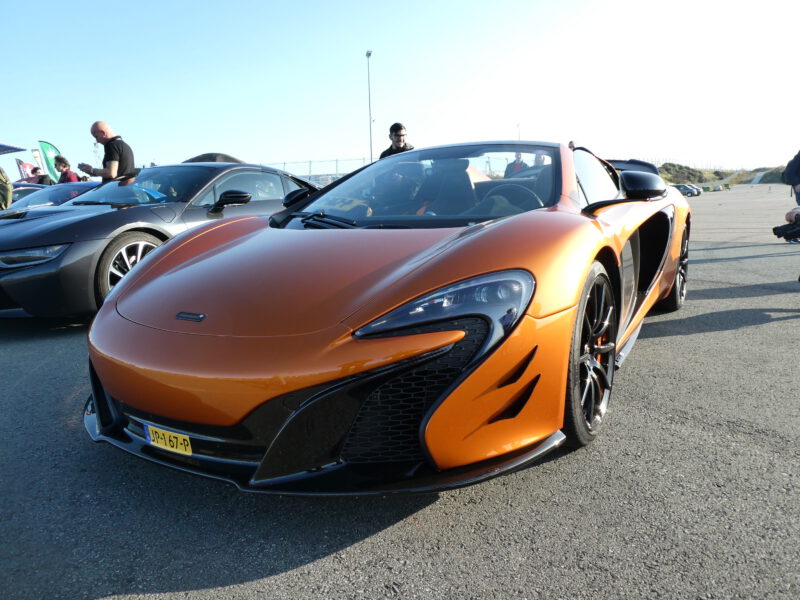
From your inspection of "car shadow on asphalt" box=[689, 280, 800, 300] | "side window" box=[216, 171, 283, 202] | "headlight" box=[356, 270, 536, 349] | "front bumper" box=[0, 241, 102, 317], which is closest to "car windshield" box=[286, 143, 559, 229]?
"headlight" box=[356, 270, 536, 349]

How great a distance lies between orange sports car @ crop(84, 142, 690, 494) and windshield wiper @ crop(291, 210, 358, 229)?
20 centimetres

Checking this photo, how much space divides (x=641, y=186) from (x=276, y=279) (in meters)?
1.89

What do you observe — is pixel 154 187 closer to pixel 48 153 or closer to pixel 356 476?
pixel 356 476

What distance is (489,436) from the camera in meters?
1.78

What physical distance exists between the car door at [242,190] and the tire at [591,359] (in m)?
3.58

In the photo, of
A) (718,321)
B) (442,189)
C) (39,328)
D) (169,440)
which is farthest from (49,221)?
(718,321)

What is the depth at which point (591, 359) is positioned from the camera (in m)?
2.30

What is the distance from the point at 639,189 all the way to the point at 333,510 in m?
2.09

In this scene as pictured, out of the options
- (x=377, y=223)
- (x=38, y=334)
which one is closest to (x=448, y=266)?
(x=377, y=223)

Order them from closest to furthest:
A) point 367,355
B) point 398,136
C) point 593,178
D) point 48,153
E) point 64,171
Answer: point 367,355, point 593,178, point 398,136, point 64,171, point 48,153

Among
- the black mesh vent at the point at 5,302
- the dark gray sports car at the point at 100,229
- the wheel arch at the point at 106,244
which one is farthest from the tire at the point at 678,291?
the black mesh vent at the point at 5,302

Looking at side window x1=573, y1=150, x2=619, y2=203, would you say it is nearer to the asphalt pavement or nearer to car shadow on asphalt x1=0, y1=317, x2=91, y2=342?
the asphalt pavement

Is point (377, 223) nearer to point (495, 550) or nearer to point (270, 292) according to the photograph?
point (270, 292)

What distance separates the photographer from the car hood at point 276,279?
1.88m
